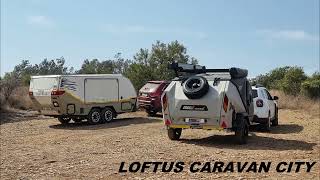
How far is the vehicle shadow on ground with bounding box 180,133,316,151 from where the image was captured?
12516 mm

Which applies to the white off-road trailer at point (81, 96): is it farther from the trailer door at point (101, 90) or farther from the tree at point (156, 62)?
the tree at point (156, 62)

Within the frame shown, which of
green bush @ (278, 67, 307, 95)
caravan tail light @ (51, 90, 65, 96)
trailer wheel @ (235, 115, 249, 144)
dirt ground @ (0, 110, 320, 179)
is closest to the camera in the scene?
dirt ground @ (0, 110, 320, 179)

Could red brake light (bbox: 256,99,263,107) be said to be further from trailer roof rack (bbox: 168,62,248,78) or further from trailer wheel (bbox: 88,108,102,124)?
trailer wheel (bbox: 88,108,102,124)

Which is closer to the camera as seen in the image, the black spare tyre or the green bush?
the black spare tyre

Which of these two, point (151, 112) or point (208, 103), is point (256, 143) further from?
point (151, 112)

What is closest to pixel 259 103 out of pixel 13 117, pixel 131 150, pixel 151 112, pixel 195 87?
pixel 195 87

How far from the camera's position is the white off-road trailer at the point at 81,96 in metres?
18.7

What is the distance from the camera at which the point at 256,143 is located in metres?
13.4

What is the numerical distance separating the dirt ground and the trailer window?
1.78 metres

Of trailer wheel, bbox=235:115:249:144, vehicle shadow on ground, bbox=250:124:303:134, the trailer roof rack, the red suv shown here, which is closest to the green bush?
the red suv

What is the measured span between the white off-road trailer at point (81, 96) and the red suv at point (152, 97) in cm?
180

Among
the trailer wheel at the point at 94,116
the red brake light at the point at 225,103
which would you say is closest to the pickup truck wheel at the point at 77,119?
the trailer wheel at the point at 94,116

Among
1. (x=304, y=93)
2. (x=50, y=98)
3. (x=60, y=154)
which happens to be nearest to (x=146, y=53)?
(x=304, y=93)

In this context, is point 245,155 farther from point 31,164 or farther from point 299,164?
point 31,164
